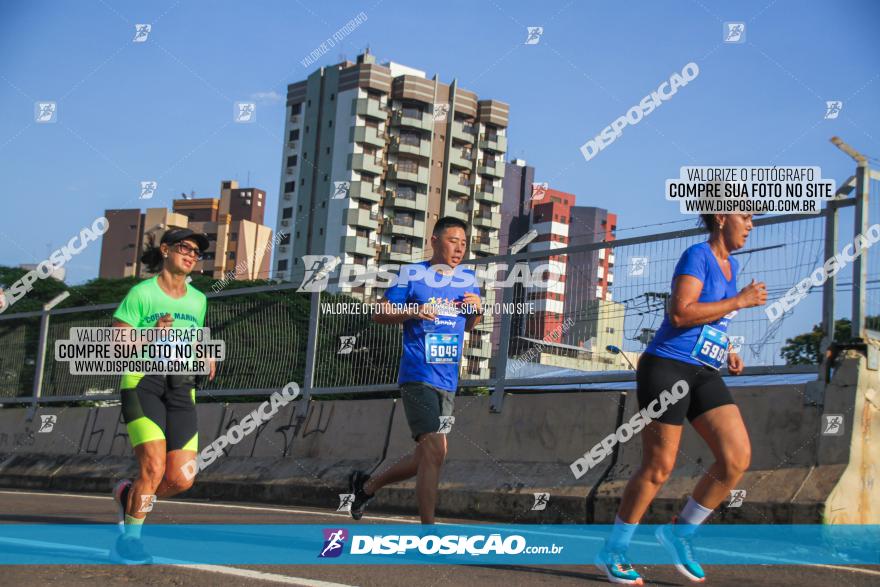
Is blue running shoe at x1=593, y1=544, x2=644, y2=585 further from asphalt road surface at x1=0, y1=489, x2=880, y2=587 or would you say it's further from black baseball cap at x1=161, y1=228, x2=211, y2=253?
black baseball cap at x1=161, y1=228, x2=211, y2=253

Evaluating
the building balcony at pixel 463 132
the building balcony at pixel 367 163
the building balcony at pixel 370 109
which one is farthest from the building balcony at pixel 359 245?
the building balcony at pixel 463 132

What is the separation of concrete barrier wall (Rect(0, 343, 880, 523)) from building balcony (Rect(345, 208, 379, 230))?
121 m

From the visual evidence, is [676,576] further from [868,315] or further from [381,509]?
[381,509]

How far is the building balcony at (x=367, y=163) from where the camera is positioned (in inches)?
5423

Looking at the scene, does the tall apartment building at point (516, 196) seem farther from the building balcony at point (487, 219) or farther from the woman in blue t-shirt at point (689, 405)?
the woman in blue t-shirt at point (689, 405)

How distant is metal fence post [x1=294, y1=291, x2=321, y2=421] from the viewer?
1267 cm

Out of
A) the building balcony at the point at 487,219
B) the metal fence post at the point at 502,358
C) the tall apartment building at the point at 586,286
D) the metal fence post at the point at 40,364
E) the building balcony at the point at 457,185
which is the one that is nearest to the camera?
the tall apartment building at the point at 586,286

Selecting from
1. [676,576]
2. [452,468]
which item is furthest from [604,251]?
[676,576]

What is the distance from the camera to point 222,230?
524 ft

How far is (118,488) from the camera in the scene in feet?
21.6

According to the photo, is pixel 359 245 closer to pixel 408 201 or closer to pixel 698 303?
pixel 408 201

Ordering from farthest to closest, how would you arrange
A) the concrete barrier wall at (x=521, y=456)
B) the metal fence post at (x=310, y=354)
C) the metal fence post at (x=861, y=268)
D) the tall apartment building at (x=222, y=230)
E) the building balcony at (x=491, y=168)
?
the tall apartment building at (x=222, y=230), the building balcony at (x=491, y=168), the metal fence post at (x=310, y=354), the concrete barrier wall at (x=521, y=456), the metal fence post at (x=861, y=268)

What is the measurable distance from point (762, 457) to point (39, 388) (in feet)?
43.3

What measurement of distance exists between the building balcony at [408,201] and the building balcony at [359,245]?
5.37 meters
